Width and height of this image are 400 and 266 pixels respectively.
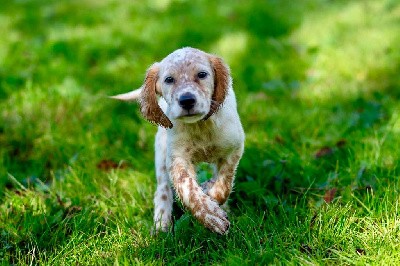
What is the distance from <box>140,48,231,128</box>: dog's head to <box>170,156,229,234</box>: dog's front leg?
227mm

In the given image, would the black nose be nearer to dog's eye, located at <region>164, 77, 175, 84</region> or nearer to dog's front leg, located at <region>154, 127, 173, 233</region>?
dog's eye, located at <region>164, 77, 175, 84</region>

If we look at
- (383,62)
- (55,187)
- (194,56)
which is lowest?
(55,187)

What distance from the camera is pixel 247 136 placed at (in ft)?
12.9

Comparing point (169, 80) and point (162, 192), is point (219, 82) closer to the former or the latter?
point (169, 80)

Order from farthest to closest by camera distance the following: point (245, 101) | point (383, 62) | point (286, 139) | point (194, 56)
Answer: point (383, 62) → point (245, 101) → point (286, 139) → point (194, 56)

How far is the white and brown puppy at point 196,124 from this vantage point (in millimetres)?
2467

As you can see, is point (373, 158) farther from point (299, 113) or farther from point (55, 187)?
point (55, 187)

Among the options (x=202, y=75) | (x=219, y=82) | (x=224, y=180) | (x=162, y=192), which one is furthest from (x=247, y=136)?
(x=202, y=75)

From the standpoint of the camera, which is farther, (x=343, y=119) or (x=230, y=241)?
(x=343, y=119)

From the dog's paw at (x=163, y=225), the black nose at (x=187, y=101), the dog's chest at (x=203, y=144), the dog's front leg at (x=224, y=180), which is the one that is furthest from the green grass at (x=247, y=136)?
the black nose at (x=187, y=101)

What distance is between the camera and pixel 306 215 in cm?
268

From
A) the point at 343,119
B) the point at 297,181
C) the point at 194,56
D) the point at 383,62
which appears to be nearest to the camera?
the point at 194,56

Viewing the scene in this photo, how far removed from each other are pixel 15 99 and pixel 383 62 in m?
3.33

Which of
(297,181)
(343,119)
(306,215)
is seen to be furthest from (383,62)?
(306,215)
